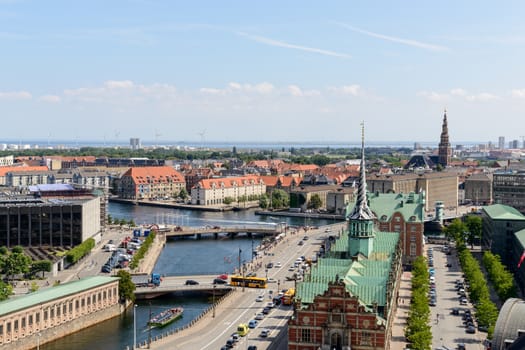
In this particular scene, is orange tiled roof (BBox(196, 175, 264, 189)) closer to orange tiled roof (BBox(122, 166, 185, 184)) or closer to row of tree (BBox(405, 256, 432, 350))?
orange tiled roof (BBox(122, 166, 185, 184))

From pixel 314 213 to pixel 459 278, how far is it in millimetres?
66212

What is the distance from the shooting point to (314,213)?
440 feet

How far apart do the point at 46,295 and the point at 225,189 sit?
3957 inches

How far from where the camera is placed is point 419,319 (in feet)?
151

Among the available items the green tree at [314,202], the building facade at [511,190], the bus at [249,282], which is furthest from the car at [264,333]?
the green tree at [314,202]

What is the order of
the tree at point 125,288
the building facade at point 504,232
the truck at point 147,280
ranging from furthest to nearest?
the building facade at point 504,232 → the truck at point 147,280 → the tree at point 125,288

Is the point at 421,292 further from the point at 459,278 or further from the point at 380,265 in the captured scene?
the point at 459,278

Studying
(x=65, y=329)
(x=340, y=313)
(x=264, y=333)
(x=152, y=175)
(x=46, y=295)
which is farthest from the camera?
(x=152, y=175)

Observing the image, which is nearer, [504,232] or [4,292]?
[4,292]

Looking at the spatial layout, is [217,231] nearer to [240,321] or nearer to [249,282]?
[249,282]

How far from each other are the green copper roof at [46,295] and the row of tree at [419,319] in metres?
23.2

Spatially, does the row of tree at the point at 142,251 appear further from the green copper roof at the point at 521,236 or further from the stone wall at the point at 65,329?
the green copper roof at the point at 521,236

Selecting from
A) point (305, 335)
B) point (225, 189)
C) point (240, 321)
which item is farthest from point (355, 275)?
point (225, 189)

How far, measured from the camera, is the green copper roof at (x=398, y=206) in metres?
76.4
